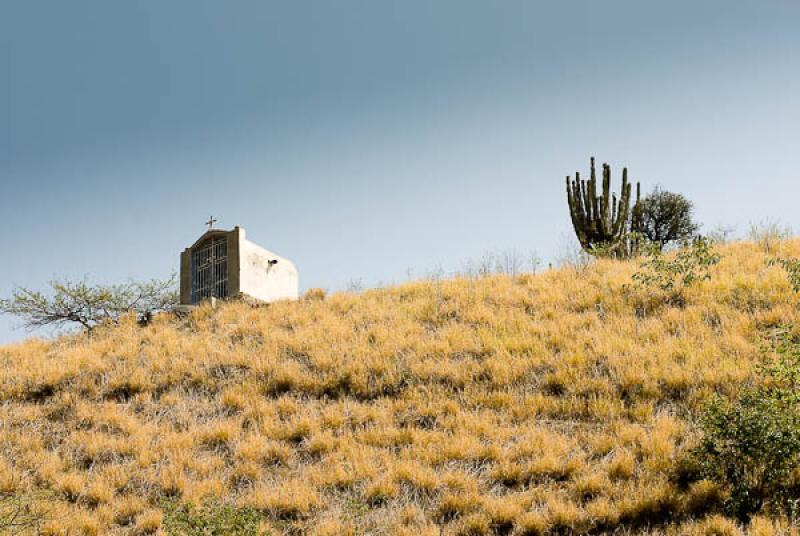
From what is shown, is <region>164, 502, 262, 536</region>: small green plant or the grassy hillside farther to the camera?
the grassy hillside

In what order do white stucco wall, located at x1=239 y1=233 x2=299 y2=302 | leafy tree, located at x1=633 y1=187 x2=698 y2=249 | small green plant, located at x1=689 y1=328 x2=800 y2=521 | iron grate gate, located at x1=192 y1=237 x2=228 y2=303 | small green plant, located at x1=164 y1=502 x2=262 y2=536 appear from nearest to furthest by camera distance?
small green plant, located at x1=164 y1=502 x2=262 y2=536 → small green plant, located at x1=689 y1=328 x2=800 y2=521 → white stucco wall, located at x1=239 y1=233 x2=299 y2=302 → iron grate gate, located at x1=192 y1=237 x2=228 y2=303 → leafy tree, located at x1=633 y1=187 x2=698 y2=249

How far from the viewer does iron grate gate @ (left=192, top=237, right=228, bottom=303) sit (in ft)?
65.3

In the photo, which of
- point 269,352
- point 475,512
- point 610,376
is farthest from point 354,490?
point 269,352

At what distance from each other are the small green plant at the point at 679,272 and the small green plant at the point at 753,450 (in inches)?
239

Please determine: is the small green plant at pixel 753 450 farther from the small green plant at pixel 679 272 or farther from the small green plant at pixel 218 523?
the small green plant at pixel 679 272

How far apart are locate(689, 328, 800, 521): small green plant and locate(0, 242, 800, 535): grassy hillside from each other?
34 cm

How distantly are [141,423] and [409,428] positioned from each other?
14.8 ft

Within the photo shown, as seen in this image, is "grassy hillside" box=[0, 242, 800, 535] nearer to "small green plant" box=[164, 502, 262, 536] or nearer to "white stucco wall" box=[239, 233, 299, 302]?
"small green plant" box=[164, 502, 262, 536]

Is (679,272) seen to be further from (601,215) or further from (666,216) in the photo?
(666,216)

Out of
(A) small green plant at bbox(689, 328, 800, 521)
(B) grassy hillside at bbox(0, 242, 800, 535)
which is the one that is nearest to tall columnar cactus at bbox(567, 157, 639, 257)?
(B) grassy hillside at bbox(0, 242, 800, 535)

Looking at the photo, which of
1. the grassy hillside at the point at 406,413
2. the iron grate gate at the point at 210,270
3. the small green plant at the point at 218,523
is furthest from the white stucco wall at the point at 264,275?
the small green plant at the point at 218,523

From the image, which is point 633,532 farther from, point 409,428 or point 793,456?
point 409,428

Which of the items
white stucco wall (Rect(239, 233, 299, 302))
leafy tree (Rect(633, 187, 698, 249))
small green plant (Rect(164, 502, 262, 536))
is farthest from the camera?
leafy tree (Rect(633, 187, 698, 249))

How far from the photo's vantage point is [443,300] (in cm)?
1614
